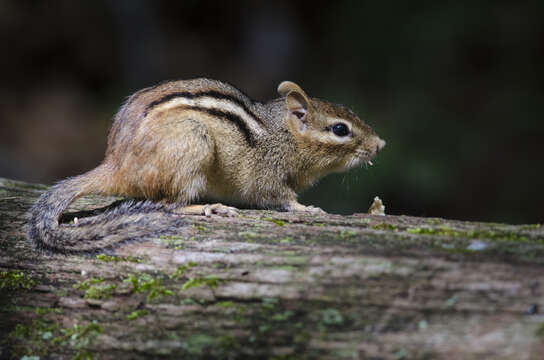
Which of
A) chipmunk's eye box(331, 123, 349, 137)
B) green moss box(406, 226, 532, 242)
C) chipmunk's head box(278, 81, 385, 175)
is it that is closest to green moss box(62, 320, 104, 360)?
green moss box(406, 226, 532, 242)

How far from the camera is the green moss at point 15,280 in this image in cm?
232

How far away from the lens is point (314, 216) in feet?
9.08

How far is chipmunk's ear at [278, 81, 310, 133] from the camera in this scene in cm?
376

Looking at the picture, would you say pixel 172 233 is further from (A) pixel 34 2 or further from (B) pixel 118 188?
(A) pixel 34 2

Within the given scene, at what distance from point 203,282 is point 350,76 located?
14.4 ft

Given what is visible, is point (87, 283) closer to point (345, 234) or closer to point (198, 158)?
point (198, 158)

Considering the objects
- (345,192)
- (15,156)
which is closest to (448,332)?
(345,192)

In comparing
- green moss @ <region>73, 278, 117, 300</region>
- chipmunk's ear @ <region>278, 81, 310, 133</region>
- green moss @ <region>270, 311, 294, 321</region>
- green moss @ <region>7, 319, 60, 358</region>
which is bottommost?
green moss @ <region>7, 319, 60, 358</region>

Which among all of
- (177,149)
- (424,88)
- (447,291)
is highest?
(424,88)

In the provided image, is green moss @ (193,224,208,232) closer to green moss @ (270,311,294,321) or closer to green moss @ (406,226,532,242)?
green moss @ (270,311,294,321)

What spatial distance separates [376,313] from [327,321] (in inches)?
7.1

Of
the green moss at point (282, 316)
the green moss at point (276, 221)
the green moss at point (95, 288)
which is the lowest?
A: the green moss at point (282, 316)

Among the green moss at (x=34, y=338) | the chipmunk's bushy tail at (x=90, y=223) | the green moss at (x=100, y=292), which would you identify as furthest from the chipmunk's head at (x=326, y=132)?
the green moss at (x=34, y=338)

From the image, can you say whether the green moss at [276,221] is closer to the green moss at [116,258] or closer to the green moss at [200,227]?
the green moss at [200,227]
